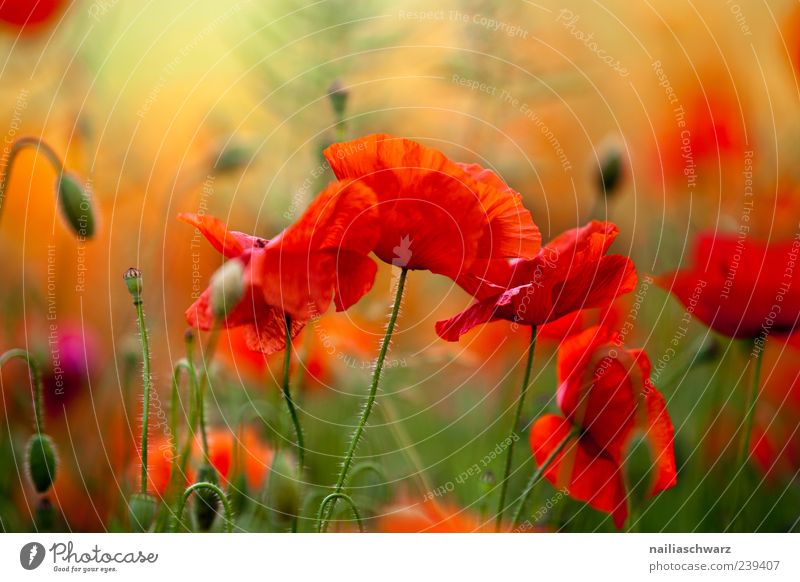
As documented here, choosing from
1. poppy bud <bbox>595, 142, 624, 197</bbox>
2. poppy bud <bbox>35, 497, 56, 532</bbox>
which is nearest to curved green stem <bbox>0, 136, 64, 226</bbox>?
poppy bud <bbox>35, 497, 56, 532</bbox>

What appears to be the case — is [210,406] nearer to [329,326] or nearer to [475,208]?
[329,326]

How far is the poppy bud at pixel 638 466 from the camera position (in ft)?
1.94

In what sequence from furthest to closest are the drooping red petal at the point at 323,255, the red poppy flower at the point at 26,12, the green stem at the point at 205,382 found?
the red poppy flower at the point at 26,12 < the green stem at the point at 205,382 < the drooping red petal at the point at 323,255

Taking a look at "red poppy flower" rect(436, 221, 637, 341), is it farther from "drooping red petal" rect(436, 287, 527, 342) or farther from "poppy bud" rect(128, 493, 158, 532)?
"poppy bud" rect(128, 493, 158, 532)

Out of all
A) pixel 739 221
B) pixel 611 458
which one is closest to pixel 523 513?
pixel 611 458

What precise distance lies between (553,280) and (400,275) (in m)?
0.14

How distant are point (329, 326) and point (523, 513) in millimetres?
203

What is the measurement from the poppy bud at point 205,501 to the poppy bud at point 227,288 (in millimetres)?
120

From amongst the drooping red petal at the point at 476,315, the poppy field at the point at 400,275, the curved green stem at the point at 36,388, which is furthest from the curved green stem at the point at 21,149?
the drooping red petal at the point at 476,315

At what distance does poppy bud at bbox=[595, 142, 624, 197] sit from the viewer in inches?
27.7

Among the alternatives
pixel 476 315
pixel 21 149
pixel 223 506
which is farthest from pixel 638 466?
pixel 21 149

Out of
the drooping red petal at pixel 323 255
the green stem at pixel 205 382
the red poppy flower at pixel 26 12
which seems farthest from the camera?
the red poppy flower at pixel 26 12

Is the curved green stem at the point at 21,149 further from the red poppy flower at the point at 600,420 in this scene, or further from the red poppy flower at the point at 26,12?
the red poppy flower at the point at 600,420

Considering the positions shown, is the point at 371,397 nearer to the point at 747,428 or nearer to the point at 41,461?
the point at 41,461
